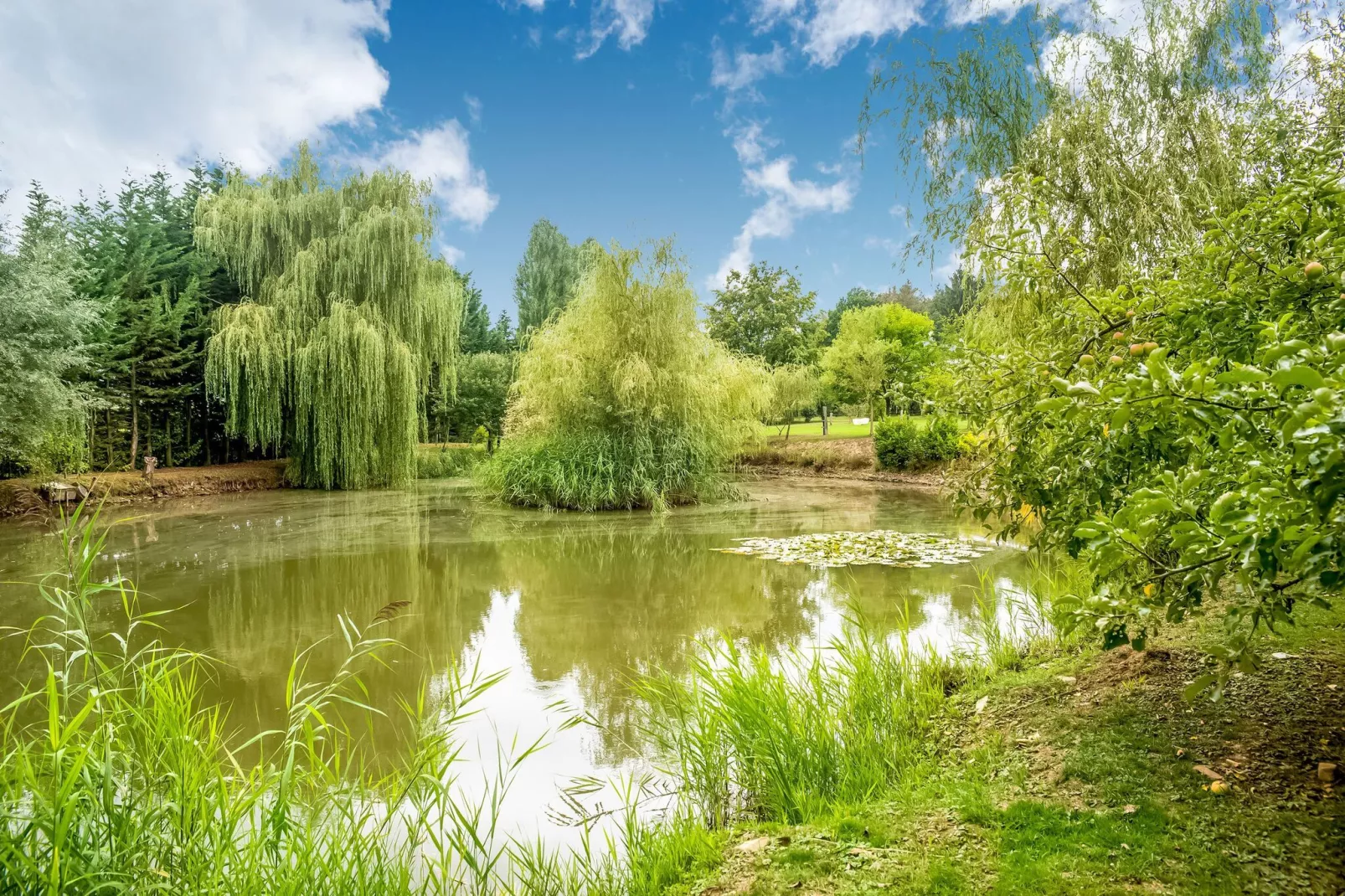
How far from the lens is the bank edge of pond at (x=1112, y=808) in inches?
68.5

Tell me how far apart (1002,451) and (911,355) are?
24120mm

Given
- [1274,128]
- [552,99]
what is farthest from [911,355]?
[1274,128]

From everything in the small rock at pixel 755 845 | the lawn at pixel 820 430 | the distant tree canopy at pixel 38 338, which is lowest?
the small rock at pixel 755 845

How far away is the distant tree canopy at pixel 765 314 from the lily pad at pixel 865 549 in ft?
62.3

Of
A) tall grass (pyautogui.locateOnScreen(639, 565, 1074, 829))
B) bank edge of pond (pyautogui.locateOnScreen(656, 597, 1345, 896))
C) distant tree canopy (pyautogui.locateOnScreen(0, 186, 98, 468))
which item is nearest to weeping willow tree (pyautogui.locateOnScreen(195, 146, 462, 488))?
A: distant tree canopy (pyautogui.locateOnScreen(0, 186, 98, 468))

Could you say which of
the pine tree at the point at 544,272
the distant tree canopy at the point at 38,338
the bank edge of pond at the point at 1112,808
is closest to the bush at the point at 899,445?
the bank edge of pond at the point at 1112,808

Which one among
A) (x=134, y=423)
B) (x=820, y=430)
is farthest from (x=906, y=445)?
(x=134, y=423)

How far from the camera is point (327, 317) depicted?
14.9 metres

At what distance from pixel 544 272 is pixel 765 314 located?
423 inches

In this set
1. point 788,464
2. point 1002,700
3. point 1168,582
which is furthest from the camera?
point 788,464

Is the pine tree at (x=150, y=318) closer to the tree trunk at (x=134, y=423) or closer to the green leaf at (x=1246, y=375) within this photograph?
the tree trunk at (x=134, y=423)

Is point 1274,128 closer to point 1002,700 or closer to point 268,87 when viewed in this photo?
point 1002,700

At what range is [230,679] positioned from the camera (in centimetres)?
432

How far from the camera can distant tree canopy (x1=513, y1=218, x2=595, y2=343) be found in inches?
1238
